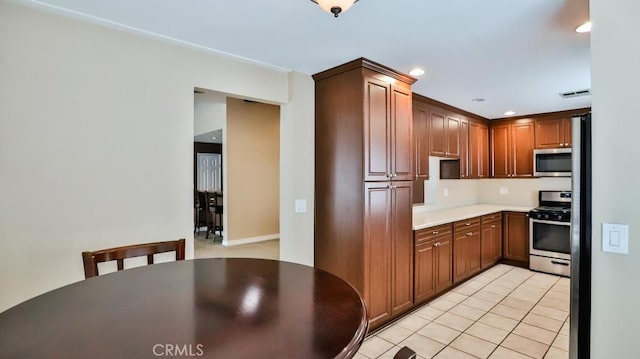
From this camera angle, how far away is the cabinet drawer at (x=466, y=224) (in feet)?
12.4

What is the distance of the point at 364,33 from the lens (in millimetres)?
2234

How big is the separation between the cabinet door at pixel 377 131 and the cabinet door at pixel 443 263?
1206 mm

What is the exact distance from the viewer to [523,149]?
5.07m

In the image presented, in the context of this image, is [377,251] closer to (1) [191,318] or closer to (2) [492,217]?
(1) [191,318]

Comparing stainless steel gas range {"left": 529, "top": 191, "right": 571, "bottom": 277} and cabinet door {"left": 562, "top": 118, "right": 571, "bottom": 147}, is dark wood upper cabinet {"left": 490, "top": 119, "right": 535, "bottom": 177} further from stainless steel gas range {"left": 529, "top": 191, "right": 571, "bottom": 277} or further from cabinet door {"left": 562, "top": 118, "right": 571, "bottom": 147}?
stainless steel gas range {"left": 529, "top": 191, "right": 571, "bottom": 277}

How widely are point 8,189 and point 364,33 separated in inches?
93.7

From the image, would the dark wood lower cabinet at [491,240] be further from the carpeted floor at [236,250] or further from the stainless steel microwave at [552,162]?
the carpeted floor at [236,250]

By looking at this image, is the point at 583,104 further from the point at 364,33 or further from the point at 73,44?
the point at 73,44

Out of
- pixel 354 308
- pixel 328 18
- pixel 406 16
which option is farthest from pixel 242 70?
pixel 354 308

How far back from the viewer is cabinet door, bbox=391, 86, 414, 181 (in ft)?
9.80

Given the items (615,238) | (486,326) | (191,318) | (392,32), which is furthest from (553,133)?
(191,318)

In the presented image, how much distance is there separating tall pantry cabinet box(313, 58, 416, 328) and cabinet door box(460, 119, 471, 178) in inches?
75.9

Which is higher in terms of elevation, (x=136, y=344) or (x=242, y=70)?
(x=242, y=70)

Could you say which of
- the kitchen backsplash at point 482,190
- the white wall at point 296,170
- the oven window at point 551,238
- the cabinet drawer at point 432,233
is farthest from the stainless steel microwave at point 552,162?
the white wall at point 296,170
